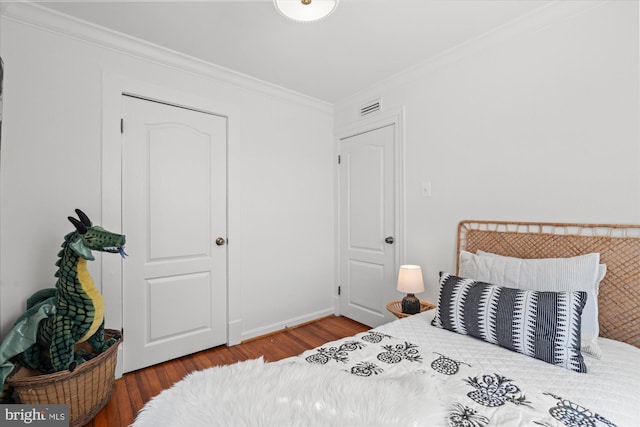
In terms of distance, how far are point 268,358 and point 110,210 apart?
164 centimetres

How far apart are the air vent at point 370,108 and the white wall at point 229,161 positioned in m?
0.49

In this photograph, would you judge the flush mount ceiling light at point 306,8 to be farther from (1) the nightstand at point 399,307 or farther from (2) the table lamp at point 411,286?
(1) the nightstand at point 399,307

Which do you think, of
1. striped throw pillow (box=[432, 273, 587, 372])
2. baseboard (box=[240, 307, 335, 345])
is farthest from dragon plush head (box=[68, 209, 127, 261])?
striped throw pillow (box=[432, 273, 587, 372])

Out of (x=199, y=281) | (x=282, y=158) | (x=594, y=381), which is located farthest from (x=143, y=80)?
(x=594, y=381)

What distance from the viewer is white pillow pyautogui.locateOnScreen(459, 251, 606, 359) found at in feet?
4.78

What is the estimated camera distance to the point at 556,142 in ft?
5.97

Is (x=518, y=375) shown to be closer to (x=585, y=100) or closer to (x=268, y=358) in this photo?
(x=585, y=100)

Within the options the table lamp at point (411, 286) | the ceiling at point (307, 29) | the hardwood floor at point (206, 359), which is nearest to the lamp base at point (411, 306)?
the table lamp at point (411, 286)

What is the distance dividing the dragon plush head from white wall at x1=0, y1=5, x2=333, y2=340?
41 cm

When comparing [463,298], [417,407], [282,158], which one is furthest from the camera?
[282,158]

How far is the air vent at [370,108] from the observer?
2.91 metres

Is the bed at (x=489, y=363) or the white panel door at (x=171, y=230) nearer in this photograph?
the bed at (x=489, y=363)

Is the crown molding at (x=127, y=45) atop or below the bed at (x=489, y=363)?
atop

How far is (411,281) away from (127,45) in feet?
8.86
